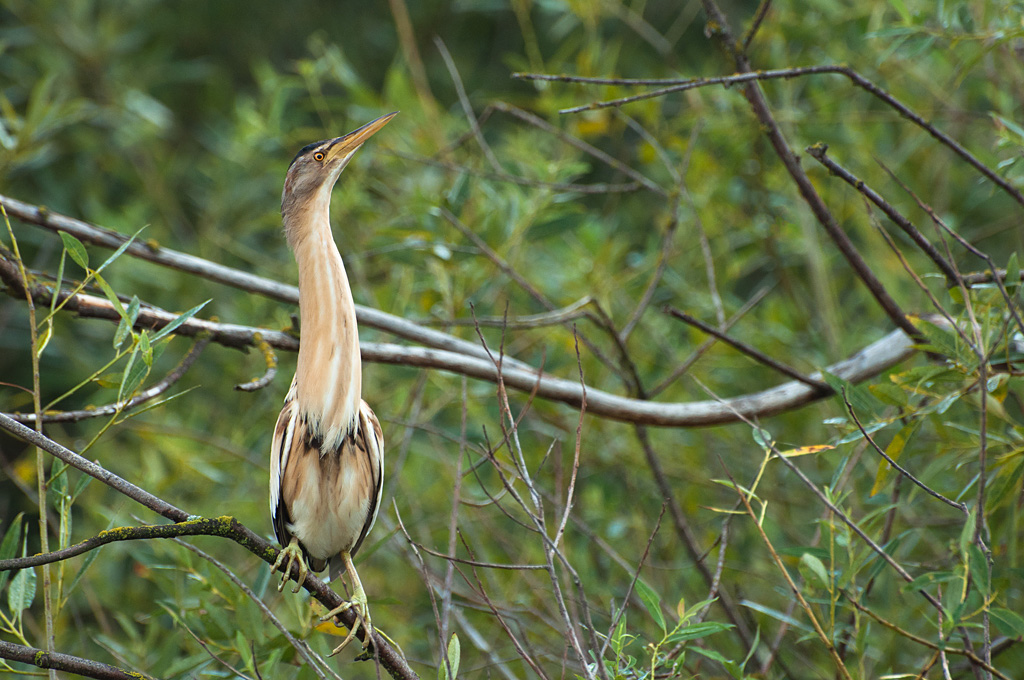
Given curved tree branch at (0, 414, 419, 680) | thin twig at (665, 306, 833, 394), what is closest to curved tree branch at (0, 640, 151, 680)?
curved tree branch at (0, 414, 419, 680)

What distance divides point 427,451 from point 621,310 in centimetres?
83

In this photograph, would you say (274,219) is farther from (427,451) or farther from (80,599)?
(80,599)

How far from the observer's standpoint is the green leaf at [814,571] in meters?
1.33

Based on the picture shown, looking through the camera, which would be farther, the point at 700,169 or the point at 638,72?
the point at 638,72

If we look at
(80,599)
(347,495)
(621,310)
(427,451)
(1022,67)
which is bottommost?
(80,599)

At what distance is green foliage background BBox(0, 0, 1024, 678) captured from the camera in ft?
6.25

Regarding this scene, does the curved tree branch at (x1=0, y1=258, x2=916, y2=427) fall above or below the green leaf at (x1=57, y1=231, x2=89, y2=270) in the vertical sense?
below

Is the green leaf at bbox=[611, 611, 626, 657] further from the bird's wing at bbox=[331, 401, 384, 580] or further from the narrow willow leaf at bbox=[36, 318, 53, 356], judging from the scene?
the narrow willow leaf at bbox=[36, 318, 53, 356]

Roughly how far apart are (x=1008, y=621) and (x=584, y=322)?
1.78 meters

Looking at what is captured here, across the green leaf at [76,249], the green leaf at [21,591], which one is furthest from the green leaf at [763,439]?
the green leaf at [21,591]

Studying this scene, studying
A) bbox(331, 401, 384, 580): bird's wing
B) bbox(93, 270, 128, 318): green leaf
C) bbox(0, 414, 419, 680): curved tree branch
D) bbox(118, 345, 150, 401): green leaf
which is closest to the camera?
bbox(0, 414, 419, 680): curved tree branch

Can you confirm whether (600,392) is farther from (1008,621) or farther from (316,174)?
(1008,621)

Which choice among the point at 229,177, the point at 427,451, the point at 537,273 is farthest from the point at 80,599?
the point at 537,273

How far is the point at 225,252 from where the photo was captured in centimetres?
391
